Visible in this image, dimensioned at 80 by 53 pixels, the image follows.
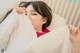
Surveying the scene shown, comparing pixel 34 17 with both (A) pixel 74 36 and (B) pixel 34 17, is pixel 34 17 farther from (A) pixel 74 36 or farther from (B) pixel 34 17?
(A) pixel 74 36

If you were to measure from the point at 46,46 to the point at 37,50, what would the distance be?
60 millimetres

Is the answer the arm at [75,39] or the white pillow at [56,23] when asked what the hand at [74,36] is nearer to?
the arm at [75,39]

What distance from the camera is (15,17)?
3.95 ft

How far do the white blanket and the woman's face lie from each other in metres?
0.09

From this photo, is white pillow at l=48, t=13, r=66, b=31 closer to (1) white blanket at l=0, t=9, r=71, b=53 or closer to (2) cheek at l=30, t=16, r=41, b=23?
(2) cheek at l=30, t=16, r=41, b=23

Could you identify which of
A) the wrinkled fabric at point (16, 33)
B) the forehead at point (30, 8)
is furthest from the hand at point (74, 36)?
the forehead at point (30, 8)

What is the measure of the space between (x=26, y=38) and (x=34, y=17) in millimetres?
250

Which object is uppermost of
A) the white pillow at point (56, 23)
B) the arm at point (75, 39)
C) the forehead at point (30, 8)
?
the forehead at point (30, 8)

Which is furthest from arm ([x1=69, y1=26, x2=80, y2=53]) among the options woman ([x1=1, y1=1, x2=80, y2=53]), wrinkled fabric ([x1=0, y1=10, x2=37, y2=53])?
wrinkled fabric ([x1=0, y1=10, x2=37, y2=53])

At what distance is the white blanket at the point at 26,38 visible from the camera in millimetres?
999

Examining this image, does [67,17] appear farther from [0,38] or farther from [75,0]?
[0,38]

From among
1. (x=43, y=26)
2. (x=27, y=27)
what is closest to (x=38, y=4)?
(x=43, y=26)

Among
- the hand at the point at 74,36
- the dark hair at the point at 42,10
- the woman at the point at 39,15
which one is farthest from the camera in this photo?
the dark hair at the point at 42,10

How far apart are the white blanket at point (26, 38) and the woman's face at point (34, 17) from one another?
9 centimetres
